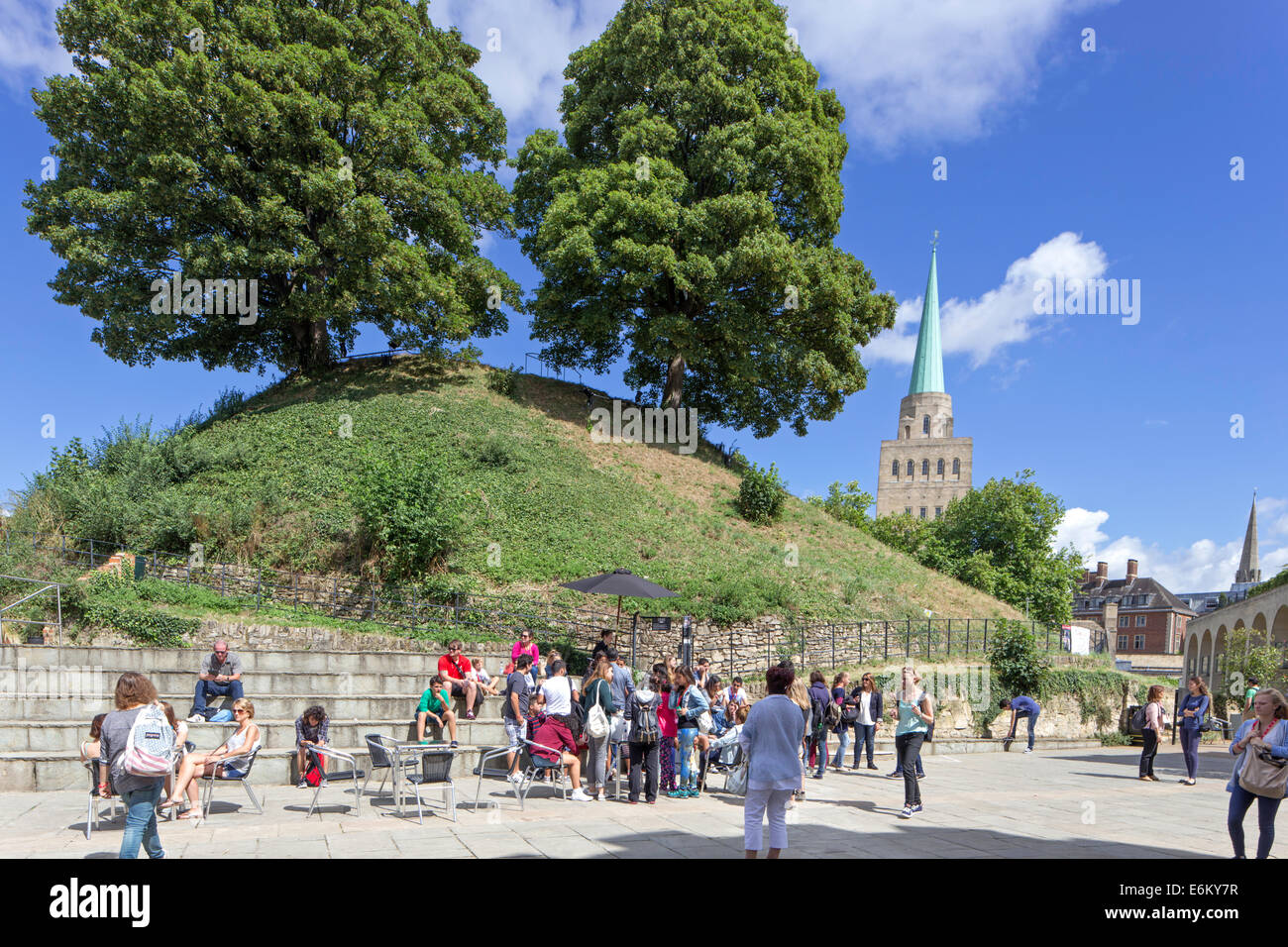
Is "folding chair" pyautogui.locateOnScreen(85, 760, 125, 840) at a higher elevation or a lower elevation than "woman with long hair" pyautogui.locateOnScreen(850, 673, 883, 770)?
higher

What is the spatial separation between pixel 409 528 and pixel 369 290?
12.1 meters

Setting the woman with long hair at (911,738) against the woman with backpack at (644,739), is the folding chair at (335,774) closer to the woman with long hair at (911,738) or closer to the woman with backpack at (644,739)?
the woman with backpack at (644,739)

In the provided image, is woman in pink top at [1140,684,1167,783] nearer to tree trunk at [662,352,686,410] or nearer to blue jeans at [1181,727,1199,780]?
blue jeans at [1181,727,1199,780]

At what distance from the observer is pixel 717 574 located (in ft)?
77.2

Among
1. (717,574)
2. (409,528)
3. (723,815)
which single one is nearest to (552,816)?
(723,815)

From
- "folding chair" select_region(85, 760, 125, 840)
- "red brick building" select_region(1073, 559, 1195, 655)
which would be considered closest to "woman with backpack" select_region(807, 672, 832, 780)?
"folding chair" select_region(85, 760, 125, 840)

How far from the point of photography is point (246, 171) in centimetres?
2742

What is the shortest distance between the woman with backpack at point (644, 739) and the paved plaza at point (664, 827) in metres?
0.26

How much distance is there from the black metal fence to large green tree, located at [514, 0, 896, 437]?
518 inches

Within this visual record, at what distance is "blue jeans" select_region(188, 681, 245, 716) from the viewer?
432 inches

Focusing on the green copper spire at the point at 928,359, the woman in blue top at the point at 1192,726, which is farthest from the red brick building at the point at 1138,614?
the woman in blue top at the point at 1192,726

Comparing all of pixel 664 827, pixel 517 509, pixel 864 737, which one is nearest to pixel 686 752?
pixel 664 827

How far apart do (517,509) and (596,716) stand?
51.2ft
